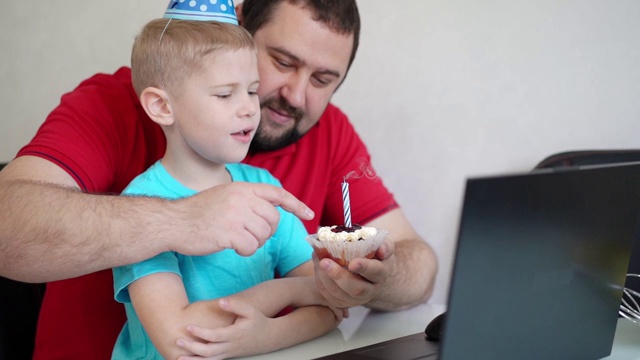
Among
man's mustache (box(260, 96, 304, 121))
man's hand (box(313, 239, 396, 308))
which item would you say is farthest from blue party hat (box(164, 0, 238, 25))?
man's hand (box(313, 239, 396, 308))

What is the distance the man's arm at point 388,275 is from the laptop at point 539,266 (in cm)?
14

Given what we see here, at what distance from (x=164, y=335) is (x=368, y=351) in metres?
0.36

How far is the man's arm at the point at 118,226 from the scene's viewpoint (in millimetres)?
1359

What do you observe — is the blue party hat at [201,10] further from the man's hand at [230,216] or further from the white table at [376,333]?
the white table at [376,333]

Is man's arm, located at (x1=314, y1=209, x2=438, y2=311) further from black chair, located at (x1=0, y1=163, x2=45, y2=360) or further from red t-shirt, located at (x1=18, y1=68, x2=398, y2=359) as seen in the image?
black chair, located at (x1=0, y1=163, x2=45, y2=360)

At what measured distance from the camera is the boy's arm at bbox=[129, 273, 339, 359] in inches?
50.8

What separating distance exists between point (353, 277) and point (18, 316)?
893 mm

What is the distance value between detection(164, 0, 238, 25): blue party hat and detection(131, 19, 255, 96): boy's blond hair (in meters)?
0.03

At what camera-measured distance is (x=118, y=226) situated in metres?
1.39

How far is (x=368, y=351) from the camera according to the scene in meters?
1.35

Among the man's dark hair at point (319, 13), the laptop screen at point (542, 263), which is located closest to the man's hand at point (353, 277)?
the laptop screen at point (542, 263)

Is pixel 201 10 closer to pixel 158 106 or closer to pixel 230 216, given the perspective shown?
pixel 158 106

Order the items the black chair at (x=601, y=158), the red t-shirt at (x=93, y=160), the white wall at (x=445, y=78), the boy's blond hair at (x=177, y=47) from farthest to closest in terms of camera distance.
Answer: the white wall at (x=445, y=78)
the black chair at (x=601, y=158)
the red t-shirt at (x=93, y=160)
the boy's blond hair at (x=177, y=47)

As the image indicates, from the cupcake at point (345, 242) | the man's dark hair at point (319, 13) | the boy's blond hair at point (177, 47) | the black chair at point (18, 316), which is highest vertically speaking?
the man's dark hair at point (319, 13)
